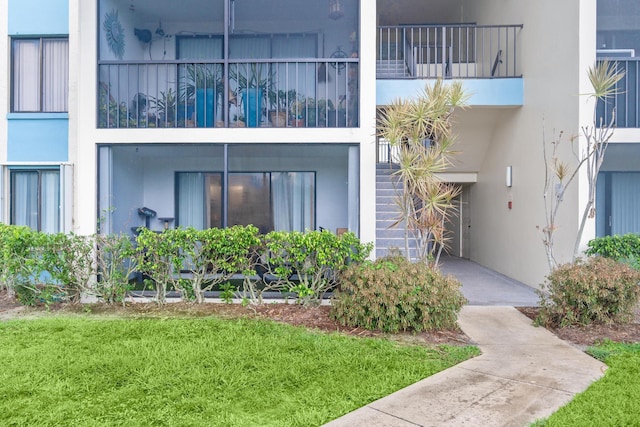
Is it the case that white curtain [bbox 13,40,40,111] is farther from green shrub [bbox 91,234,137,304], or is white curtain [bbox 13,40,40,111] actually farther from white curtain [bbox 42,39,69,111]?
green shrub [bbox 91,234,137,304]

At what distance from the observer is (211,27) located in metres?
9.80

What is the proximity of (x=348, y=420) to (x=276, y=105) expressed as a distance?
5646mm

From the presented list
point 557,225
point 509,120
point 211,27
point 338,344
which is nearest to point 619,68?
point 509,120

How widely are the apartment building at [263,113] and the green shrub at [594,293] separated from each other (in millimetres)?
1664

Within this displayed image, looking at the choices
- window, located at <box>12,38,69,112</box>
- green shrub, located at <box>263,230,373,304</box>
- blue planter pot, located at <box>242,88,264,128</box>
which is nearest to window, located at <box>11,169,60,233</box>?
window, located at <box>12,38,69,112</box>

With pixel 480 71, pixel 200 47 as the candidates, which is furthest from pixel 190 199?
pixel 480 71

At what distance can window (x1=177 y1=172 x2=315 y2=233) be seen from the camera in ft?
A: 30.9

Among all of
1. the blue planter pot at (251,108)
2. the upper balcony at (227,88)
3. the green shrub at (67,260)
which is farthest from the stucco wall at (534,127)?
the green shrub at (67,260)

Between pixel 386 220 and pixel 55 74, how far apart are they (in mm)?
7254

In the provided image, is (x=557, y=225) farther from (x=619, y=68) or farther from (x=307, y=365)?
(x=307, y=365)

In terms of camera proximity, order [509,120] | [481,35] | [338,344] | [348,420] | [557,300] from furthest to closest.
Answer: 1. [481,35]
2. [509,120]
3. [557,300]
4. [338,344]
5. [348,420]

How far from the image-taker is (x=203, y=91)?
25.1 feet

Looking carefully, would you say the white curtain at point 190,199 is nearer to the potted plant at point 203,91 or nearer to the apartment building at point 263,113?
the apartment building at point 263,113

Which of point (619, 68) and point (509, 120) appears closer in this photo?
point (619, 68)
